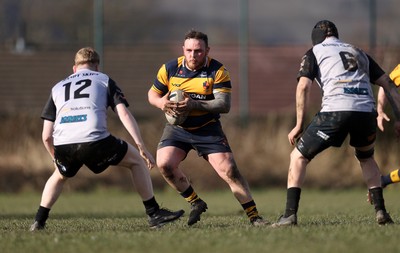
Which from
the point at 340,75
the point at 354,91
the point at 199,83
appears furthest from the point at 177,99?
the point at 354,91

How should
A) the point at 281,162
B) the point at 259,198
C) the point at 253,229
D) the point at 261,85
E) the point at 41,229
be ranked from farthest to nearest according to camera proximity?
1. the point at 261,85
2. the point at 281,162
3. the point at 259,198
4. the point at 41,229
5. the point at 253,229

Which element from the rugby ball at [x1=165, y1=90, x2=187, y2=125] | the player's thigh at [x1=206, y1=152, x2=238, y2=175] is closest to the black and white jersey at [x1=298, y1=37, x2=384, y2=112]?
the player's thigh at [x1=206, y1=152, x2=238, y2=175]

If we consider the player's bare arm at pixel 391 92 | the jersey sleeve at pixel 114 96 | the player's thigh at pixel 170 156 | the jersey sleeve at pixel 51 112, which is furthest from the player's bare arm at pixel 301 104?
the jersey sleeve at pixel 51 112

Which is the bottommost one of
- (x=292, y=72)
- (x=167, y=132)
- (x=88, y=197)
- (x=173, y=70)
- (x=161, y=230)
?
(x=88, y=197)

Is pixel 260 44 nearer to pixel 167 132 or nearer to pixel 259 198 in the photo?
pixel 259 198

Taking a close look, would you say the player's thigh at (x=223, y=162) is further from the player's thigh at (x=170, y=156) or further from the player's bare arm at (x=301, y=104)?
the player's bare arm at (x=301, y=104)

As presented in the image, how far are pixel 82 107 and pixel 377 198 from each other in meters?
3.16

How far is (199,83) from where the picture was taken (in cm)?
1027

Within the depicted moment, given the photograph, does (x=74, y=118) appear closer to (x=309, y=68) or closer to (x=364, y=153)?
(x=309, y=68)

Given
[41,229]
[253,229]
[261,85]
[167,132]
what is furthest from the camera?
[261,85]

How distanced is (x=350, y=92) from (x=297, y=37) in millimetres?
18210

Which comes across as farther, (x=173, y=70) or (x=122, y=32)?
(x=122, y=32)

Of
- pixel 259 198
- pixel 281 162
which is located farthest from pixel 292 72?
pixel 259 198

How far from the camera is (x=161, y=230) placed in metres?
9.34
